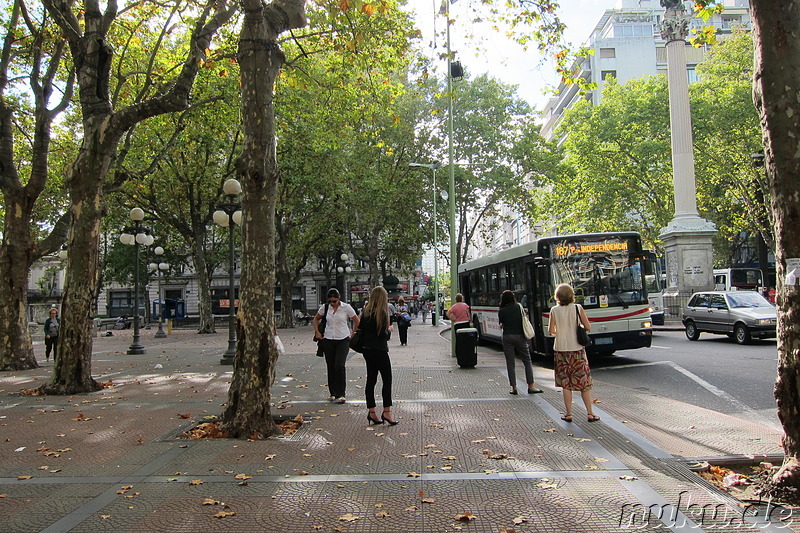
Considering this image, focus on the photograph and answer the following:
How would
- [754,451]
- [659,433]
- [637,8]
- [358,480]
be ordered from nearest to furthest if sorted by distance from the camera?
[358,480], [754,451], [659,433], [637,8]

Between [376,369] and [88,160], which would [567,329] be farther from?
[88,160]

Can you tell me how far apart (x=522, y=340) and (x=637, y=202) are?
2903cm

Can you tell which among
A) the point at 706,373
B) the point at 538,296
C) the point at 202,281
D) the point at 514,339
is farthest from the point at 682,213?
the point at 202,281

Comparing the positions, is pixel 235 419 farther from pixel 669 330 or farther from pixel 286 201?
pixel 286 201

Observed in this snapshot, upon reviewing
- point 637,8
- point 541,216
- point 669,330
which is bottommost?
point 669,330

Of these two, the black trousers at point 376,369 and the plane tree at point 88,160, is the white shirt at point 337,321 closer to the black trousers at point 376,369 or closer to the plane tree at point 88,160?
the black trousers at point 376,369

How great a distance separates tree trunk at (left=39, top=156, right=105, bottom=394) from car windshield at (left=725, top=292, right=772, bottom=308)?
56.7 feet

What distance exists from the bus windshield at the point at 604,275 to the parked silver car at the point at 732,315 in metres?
5.56

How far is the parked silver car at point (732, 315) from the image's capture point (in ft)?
52.1

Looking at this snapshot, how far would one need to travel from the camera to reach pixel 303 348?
19.4 metres

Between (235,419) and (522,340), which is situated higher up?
(522,340)

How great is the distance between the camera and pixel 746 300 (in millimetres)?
17156

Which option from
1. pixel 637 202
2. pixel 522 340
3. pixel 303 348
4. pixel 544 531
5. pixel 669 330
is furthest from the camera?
pixel 637 202

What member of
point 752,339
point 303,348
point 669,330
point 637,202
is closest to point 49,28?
point 303,348
